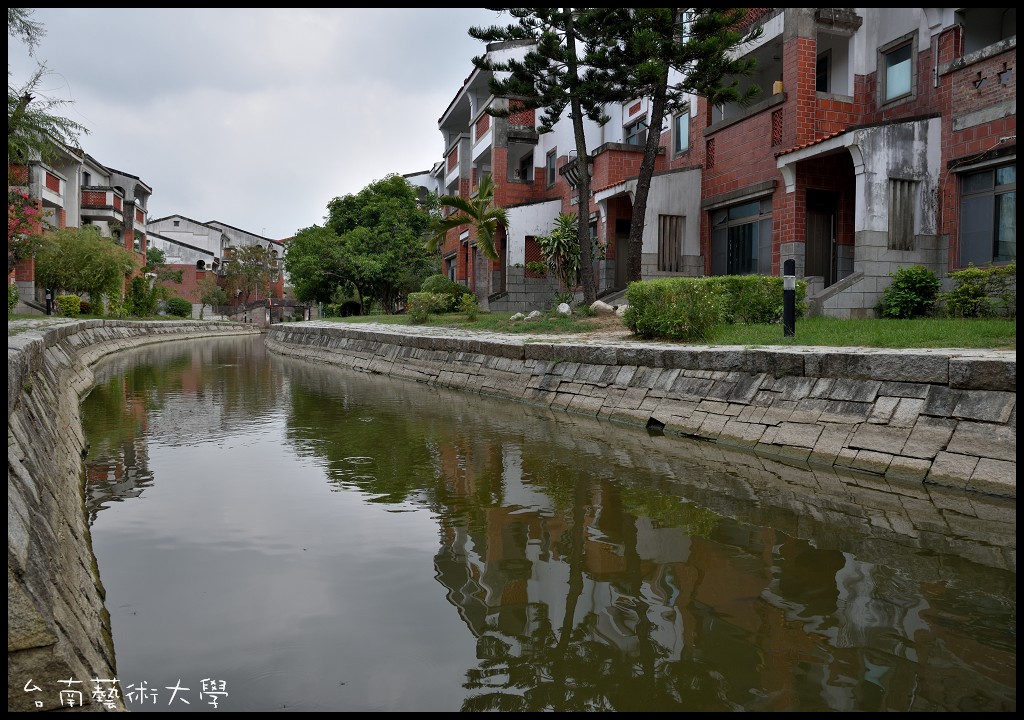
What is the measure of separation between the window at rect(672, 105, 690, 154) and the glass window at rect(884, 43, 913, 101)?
19.6 ft

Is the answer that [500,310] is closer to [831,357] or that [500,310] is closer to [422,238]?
[422,238]

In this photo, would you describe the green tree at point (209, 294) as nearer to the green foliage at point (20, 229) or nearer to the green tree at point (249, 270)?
the green tree at point (249, 270)

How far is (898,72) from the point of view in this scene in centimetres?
1769

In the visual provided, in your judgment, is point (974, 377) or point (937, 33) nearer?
point (974, 377)

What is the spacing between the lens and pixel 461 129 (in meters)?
41.6

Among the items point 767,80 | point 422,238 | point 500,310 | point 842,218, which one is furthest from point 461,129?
point 842,218

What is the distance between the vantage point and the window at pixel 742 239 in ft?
63.0

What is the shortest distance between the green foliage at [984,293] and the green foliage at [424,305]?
15.4 metres

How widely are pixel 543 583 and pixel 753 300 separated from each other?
12.2 metres

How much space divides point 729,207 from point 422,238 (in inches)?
950

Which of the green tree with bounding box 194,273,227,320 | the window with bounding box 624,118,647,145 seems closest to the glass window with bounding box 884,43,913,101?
the window with bounding box 624,118,647,145

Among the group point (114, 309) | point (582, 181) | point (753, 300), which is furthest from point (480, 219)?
point (114, 309)

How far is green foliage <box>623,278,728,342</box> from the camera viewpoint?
11617mm

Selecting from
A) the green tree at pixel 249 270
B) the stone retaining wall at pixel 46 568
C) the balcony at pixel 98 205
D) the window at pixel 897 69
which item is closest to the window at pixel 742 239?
the window at pixel 897 69
